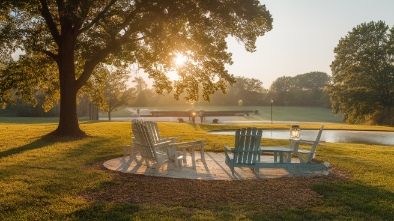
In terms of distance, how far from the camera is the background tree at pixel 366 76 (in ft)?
161

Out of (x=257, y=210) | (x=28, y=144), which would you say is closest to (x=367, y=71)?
(x=28, y=144)

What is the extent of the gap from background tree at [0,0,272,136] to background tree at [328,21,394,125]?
34.7 m

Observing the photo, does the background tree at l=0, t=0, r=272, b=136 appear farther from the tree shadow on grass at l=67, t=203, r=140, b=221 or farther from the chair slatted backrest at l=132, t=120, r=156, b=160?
the tree shadow on grass at l=67, t=203, r=140, b=221

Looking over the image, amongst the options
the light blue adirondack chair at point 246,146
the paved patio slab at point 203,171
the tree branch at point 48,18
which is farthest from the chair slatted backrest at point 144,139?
the tree branch at point 48,18

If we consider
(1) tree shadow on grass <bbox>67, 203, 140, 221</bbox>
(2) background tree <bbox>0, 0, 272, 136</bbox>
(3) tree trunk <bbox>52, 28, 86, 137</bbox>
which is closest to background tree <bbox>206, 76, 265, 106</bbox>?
(2) background tree <bbox>0, 0, 272, 136</bbox>

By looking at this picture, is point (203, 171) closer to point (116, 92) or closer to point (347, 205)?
point (347, 205)

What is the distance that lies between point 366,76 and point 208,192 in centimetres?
4900

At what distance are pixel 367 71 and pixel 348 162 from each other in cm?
4350

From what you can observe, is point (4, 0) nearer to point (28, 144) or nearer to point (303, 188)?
point (28, 144)

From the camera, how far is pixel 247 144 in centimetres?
858

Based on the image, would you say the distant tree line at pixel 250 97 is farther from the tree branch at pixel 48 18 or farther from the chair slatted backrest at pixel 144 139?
the chair slatted backrest at pixel 144 139

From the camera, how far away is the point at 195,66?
19.5 meters

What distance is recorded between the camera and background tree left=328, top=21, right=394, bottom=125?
161ft

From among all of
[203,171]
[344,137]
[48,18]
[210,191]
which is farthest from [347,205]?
[344,137]
